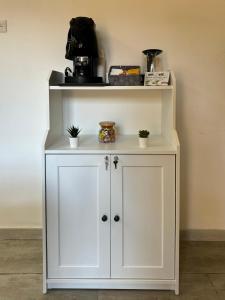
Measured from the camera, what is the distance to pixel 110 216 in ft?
6.35

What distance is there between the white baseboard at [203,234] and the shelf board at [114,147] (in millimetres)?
800

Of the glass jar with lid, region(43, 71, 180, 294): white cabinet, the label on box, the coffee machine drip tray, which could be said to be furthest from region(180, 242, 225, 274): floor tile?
the coffee machine drip tray

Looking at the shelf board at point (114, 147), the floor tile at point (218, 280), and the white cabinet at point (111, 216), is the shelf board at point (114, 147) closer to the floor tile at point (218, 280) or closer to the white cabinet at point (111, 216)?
the white cabinet at point (111, 216)

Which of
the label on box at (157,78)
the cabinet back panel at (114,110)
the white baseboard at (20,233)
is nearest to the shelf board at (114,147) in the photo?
the cabinet back panel at (114,110)

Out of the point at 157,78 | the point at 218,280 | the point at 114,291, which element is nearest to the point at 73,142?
the point at 157,78

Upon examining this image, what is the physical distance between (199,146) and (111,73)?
0.87m

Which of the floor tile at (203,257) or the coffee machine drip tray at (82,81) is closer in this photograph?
the coffee machine drip tray at (82,81)

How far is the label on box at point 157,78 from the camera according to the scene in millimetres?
2016

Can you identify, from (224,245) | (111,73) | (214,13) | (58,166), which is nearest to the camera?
(58,166)

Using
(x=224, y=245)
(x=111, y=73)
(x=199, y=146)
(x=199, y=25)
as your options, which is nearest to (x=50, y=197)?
(x=111, y=73)

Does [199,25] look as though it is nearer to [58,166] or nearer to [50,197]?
[58,166]

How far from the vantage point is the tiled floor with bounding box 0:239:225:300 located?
1920 mm

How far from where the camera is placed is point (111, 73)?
6.95 ft

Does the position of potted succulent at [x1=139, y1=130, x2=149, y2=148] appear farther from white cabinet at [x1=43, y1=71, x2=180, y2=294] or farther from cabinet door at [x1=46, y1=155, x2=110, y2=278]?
cabinet door at [x1=46, y1=155, x2=110, y2=278]
